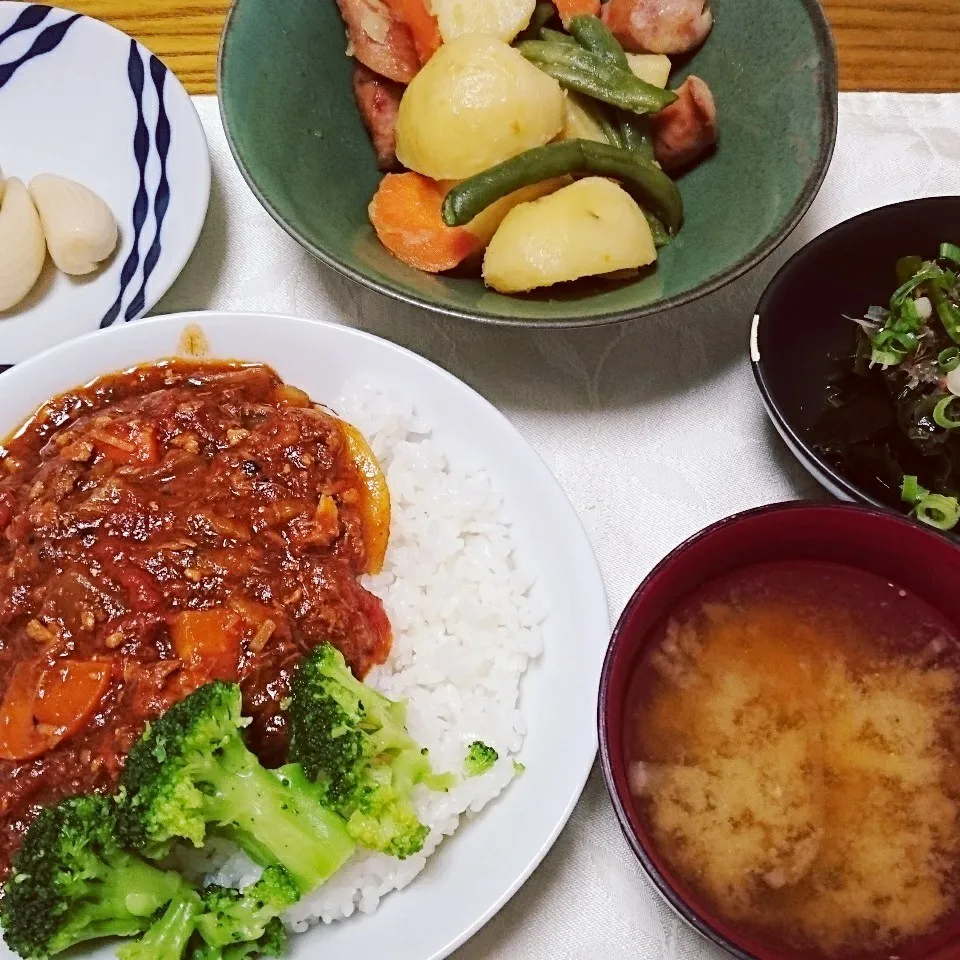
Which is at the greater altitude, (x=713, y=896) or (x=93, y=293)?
(x=93, y=293)

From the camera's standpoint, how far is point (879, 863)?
1745 millimetres

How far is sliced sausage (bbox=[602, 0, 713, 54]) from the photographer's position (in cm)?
251

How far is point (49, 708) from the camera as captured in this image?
176 centimetres

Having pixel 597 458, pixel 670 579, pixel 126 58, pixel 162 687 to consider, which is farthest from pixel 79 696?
pixel 126 58

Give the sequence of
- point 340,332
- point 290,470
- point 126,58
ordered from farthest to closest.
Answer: point 126,58, point 340,332, point 290,470

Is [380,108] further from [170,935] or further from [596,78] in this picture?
[170,935]

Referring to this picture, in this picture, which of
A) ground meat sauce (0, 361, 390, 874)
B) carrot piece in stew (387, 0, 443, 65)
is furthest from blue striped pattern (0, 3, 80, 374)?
ground meat sauce (0, 361, 390, 874)

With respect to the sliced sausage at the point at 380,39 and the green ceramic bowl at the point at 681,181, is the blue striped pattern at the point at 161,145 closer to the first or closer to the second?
the green ceramic bowl at the point at 681,181

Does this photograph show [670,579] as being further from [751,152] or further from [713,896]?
[751,152]

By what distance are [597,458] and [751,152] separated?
89cm

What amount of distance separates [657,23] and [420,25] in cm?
64

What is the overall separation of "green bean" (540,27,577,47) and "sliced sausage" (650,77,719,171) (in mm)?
300

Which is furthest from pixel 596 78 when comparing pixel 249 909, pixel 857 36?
pixel 249 909

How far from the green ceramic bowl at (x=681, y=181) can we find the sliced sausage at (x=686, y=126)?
66 mm
